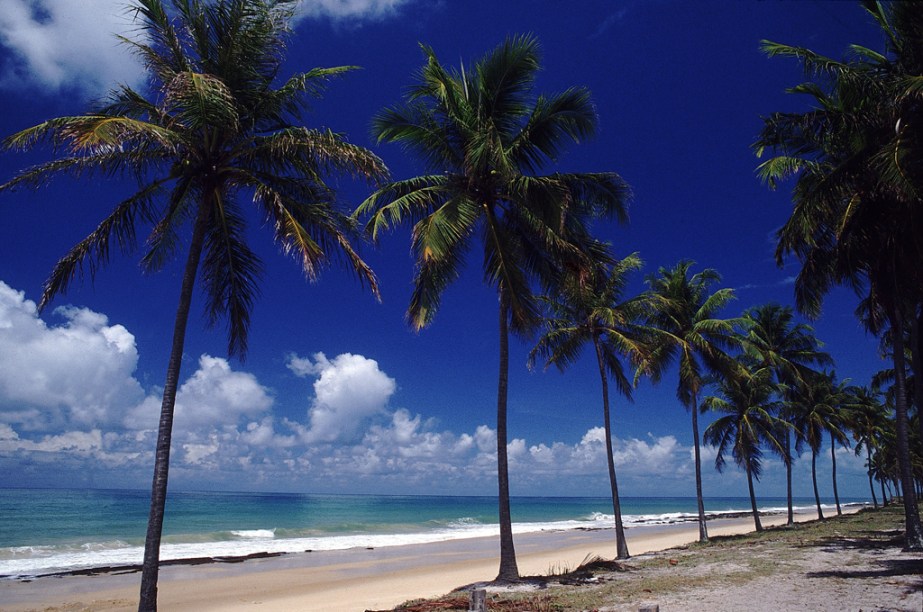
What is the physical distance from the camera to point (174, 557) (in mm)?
24312

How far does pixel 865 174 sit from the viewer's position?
1241 cm

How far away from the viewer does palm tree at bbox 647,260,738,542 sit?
69.7 ft

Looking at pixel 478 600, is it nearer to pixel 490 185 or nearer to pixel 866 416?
pixel 490 185

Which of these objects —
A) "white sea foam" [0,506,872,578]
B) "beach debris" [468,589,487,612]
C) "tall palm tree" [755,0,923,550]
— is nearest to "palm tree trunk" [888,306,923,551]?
"tall palm tree" [755,0,923,550]

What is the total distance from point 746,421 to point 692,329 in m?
7.74

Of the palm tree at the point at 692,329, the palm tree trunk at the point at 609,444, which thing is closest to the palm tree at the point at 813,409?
the palm tree at the point at 692,329

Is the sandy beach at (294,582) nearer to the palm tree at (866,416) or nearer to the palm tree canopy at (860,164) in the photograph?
the palm tree canopy at (860,164)

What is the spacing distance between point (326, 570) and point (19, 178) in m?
17.3

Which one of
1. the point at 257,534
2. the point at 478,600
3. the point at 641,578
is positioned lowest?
the point at 257,534

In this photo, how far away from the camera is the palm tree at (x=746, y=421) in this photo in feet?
87.4

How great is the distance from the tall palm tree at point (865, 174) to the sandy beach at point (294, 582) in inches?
380

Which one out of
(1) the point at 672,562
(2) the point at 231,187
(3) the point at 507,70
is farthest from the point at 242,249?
(1) the point at 672,562

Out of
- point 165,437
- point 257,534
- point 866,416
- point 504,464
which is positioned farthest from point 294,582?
point 866,416

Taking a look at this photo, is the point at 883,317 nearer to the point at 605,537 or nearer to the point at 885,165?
the point at 885,165
